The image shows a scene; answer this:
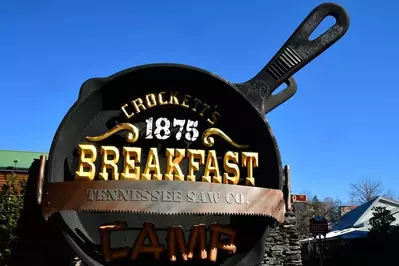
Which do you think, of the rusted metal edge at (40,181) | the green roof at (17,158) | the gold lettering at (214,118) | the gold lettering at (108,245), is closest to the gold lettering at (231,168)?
the gold lettering at (214,118)

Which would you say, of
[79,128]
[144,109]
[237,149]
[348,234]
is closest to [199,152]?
[237,149]

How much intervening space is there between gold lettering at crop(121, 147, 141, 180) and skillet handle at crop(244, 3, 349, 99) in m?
2.71

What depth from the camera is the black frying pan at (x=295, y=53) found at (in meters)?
9.31

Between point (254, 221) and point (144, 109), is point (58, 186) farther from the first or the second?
point (254, 221)

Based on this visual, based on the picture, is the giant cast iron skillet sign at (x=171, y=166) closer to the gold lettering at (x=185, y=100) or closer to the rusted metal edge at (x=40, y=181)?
the gold lettering at (x=185, y=100)

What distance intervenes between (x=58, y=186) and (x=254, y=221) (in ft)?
12.1

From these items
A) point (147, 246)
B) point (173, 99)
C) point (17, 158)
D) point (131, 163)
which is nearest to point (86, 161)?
point (131, 163)

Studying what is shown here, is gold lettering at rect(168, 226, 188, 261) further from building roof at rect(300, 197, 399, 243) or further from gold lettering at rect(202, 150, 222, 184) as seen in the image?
building roof at rect(300, 197, 399, 243)

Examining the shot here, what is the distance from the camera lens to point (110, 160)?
28.0 ft

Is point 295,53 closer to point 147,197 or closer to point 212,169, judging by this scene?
point 212,169

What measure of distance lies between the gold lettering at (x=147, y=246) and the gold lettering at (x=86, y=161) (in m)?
1.37

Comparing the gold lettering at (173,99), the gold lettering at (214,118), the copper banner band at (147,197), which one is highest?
the gold lettering at (173,99)

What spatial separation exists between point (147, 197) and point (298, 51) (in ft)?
14.8

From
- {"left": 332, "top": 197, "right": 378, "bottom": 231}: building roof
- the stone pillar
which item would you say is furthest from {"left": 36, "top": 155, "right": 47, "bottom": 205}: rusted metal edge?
{"left": 332, "top": 197, "right": 378, "bottom": 231}: building roof
